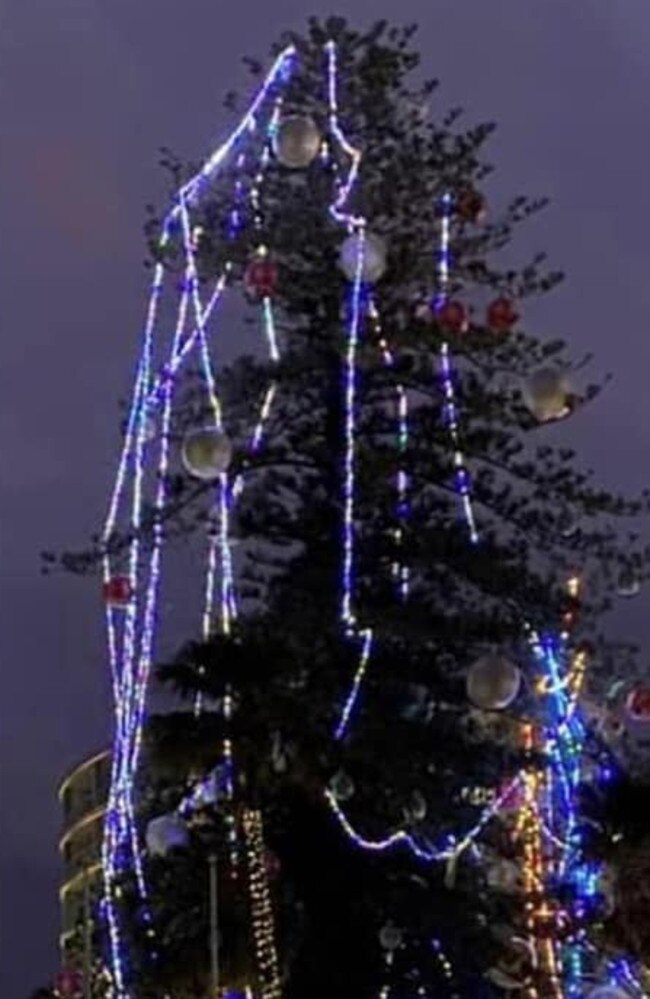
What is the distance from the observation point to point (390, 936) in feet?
28.0

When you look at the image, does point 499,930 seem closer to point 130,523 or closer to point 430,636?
→ point 430,636

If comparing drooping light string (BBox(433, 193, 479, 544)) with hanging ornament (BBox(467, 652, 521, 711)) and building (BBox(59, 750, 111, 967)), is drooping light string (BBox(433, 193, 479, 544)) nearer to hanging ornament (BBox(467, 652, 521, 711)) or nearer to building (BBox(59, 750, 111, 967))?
building (BBox(59, 750, 111, 967))

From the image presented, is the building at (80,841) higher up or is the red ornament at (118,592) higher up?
the building at (80,841)

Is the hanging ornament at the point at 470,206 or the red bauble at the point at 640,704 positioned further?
the hanging ornament at the point at 470,206

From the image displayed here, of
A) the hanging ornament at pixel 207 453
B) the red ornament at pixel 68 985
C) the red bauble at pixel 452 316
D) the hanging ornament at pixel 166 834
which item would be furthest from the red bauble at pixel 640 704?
the red ornament at pixel 68 985

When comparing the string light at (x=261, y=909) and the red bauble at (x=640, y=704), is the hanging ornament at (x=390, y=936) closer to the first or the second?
the string light at (x=261, y=909)

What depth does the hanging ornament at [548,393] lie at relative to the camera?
7.41 metres

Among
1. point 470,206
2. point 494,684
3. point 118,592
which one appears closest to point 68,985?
point 118,592

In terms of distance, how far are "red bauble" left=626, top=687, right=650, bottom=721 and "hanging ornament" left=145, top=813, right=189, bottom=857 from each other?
1493 mm

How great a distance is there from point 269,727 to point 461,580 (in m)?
1.32

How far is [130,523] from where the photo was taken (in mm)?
9109

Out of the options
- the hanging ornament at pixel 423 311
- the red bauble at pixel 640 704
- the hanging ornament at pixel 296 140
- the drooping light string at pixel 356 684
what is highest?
the hanging ornament at pixel 423 311

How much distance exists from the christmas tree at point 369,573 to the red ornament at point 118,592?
11.7 inches

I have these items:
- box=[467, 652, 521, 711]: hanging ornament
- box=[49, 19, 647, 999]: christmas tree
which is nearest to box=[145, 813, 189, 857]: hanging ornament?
box=[49, 19, 647, 999]: christmas tree
